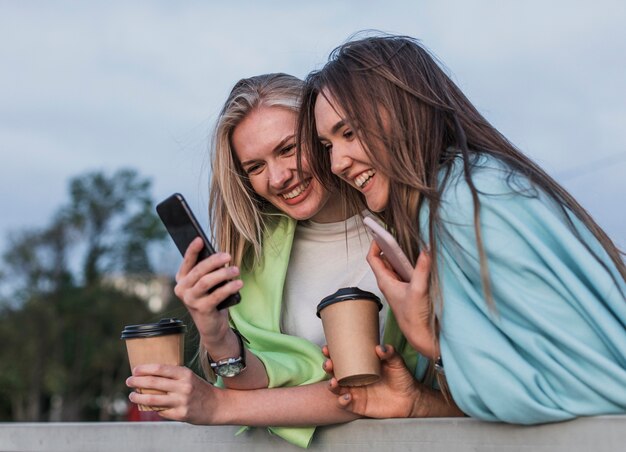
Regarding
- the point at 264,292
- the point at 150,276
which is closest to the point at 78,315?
the point at 150,276

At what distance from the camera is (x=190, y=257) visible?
2699 millimetres

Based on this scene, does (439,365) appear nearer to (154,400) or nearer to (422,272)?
(422,272)

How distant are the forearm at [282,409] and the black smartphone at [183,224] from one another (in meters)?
0.44

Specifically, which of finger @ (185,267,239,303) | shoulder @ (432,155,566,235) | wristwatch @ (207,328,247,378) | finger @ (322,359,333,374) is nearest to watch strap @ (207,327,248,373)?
wristwatch @ (207,328,247,378)

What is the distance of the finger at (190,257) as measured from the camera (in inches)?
106

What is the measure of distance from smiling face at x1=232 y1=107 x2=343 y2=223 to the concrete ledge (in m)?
0.86

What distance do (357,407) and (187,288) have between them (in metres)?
0.66


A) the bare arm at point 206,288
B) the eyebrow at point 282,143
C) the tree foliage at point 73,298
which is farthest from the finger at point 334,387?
the tree foliage at point 73,298

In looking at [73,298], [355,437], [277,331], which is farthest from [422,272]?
[73,298]

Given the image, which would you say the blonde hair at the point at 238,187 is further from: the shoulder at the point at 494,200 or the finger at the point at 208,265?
the shoulder at the point at 494,200

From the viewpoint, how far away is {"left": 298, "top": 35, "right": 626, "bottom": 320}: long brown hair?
2.75m

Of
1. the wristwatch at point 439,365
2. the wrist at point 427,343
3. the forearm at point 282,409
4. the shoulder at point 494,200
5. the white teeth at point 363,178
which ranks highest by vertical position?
the white teeth at point 363,178

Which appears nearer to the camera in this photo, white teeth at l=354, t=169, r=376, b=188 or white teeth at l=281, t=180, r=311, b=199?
white teeth at l=354, t=169, r=376, b=188

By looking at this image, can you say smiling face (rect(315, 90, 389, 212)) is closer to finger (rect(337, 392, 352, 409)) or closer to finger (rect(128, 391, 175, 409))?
finger (rect(337, 392, 352, 409))
